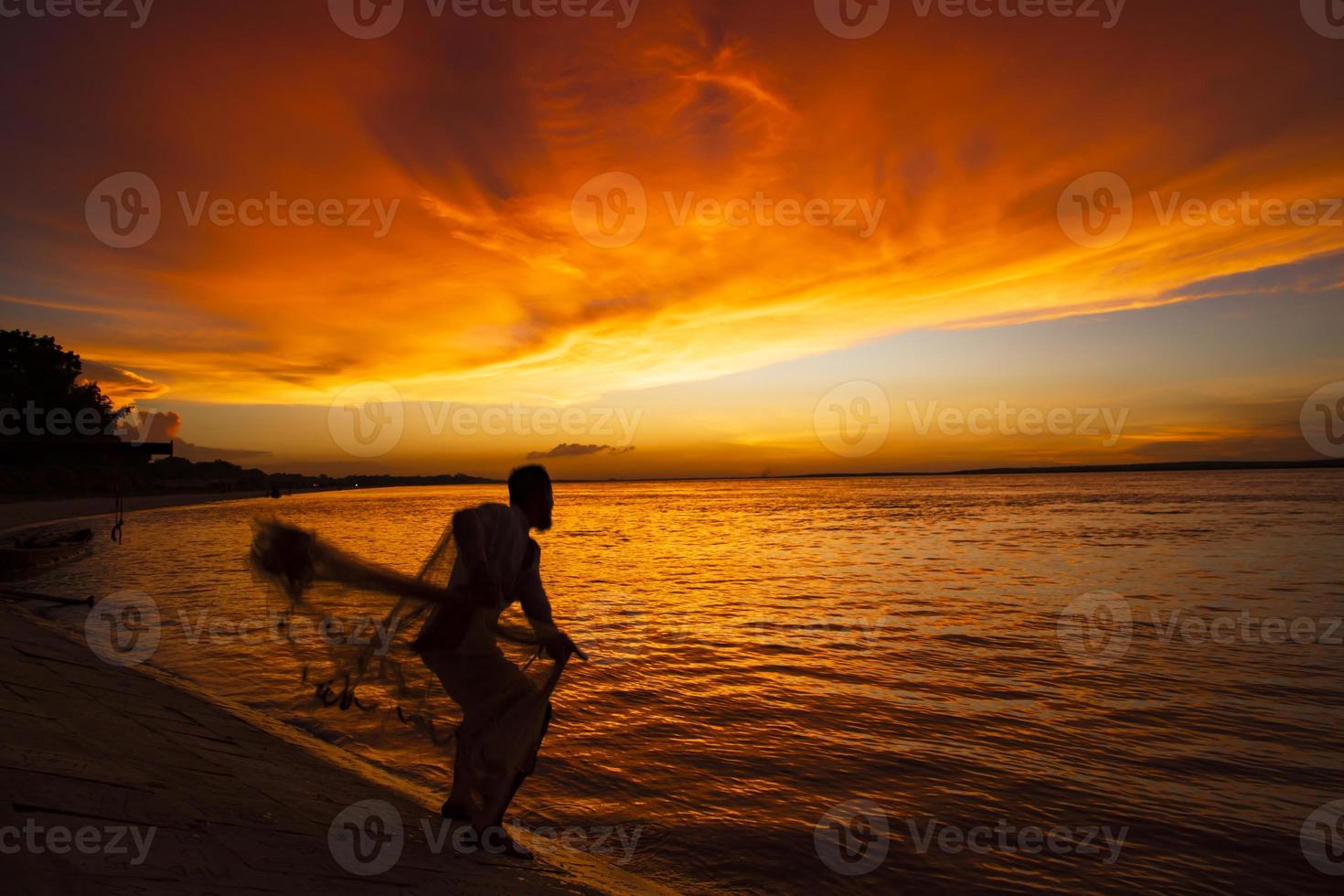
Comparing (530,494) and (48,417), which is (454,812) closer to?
(530,494)

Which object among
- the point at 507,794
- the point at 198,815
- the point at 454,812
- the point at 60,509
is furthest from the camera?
the point at 60,509

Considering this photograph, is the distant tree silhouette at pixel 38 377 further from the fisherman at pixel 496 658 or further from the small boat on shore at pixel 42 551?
the fisherman at pixel 496 658

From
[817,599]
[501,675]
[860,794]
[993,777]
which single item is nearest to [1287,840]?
[993,777]

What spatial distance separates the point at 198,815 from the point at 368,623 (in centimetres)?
149

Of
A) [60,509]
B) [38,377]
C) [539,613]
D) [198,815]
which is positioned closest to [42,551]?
[198,815]

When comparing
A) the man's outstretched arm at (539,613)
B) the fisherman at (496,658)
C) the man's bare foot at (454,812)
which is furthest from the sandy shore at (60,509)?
the man's outstretched arm at (539,613)

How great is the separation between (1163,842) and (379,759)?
813cm

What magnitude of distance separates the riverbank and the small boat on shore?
721 inches

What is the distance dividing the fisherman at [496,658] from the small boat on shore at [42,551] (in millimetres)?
23330

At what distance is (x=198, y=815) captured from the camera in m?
4.22

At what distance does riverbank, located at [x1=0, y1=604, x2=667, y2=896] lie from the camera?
133 inches

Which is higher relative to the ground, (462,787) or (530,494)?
(530,494)

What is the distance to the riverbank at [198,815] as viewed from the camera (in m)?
3.39

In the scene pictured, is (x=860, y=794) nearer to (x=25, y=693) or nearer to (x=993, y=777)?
(x=993, y=777)
